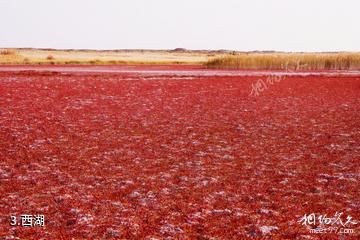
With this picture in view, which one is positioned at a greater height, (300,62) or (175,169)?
(300,62)

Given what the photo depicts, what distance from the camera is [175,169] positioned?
40.7 ft

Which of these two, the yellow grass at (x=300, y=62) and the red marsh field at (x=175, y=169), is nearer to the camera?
the red marsh field at (x=175, y=169)

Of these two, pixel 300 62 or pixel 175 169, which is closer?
pixel 175 169

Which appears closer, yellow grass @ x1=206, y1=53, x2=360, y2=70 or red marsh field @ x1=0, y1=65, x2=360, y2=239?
red marsh field @ x1=0, y1=65, x2=360, y2=239

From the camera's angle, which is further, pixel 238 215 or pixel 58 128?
pixel 58 128

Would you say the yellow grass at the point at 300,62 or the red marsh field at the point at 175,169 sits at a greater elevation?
the yellow grass at the point at 300,62

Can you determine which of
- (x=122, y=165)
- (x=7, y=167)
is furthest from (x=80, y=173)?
(x=7, y=167)

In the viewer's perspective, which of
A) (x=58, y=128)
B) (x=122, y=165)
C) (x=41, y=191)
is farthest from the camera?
(x=58, y=128)

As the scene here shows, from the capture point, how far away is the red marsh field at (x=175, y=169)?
856 centimetres

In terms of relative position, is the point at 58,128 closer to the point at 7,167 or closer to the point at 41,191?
the point at 7,167

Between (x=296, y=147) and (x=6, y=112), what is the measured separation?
14195 mm

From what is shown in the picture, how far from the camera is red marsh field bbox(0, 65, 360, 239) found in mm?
8562

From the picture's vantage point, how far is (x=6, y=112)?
22.2 m

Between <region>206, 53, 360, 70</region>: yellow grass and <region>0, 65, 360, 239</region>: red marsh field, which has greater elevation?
<region>206, 53, 360, 70</region>: yellow grass
